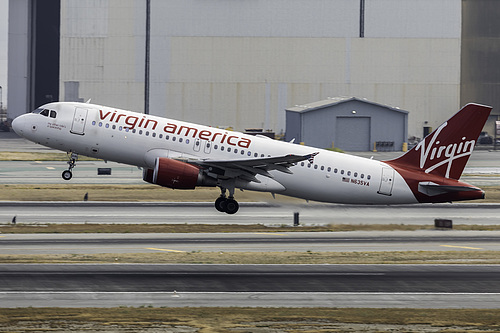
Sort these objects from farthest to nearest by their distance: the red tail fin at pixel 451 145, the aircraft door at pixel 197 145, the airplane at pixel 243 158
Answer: the red tail fin at pixel 451 145, the aircraft door at pixel 197 145, the airplane at pixel 243 158

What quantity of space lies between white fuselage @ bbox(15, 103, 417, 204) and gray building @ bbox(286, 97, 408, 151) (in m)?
65.5

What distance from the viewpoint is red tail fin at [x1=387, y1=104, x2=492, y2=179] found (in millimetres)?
48344

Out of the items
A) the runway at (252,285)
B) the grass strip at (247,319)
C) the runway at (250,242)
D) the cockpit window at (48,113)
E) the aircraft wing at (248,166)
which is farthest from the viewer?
the cockpit window at (48,113)

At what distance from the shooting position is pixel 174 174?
44844 millimetres

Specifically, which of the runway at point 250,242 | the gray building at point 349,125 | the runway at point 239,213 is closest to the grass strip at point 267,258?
the runway at point 250,242

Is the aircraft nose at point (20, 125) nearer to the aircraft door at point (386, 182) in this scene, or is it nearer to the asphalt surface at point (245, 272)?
the asphalt surface at point (245, 272)

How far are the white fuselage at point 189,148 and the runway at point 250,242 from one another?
2.61 m

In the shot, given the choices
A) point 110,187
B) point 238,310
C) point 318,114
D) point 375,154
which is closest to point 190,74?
point 318,114

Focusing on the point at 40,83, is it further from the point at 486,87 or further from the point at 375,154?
the point at 486,87

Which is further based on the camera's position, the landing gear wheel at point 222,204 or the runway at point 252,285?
the landing gear wheel at point 222,204

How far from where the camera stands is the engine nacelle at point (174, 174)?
44.7 m

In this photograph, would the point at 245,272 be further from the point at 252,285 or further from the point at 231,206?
the point at 231,206

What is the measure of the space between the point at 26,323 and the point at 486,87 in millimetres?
128210

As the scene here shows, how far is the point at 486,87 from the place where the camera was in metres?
145
